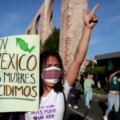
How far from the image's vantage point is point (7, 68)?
3.88 metres

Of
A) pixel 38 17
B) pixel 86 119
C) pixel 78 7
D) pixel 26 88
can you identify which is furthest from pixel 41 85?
pixel 38 17

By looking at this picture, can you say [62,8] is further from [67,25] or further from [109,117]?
[109,117]

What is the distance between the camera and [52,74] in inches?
149

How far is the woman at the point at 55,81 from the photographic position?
3691 millimetres

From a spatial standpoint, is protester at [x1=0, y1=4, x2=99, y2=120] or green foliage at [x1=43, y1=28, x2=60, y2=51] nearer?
protester at [x1=0, y1=4, x2=99, y2=120]

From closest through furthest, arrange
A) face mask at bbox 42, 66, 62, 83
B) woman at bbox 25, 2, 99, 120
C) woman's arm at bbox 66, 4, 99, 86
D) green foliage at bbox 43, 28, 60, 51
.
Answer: woman at bbox 25, 2, 99, 120 → face mask at bbox 42, 66, 62, 83 → woman's arm at bbox 66, 4, 99, 86 → green foliage at bbox 43, 28, 60, 51

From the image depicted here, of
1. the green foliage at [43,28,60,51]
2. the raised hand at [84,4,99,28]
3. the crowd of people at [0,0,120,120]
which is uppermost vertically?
the green foliage at [43,28,60,51]

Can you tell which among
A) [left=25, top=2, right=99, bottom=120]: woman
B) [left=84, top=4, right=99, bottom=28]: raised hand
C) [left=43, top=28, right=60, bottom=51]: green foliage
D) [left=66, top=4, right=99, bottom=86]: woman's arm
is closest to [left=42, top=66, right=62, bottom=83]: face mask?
[left=25, top=2, right=99, bottom=120]: woman

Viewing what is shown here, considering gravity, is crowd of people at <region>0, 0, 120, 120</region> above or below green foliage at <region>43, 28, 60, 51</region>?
below

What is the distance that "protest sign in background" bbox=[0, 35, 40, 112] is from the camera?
151 inches

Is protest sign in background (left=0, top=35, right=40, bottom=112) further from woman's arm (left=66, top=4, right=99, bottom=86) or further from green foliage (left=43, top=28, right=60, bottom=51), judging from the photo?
green foliage (left=43, top=28, right=60, bottom=51)

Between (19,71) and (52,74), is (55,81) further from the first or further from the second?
(19,71)

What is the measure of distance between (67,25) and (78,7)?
1489 mm

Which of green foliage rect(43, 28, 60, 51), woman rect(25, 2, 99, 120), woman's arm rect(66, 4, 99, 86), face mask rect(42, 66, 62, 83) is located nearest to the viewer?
woman rect(25, 2, 99, 120)
